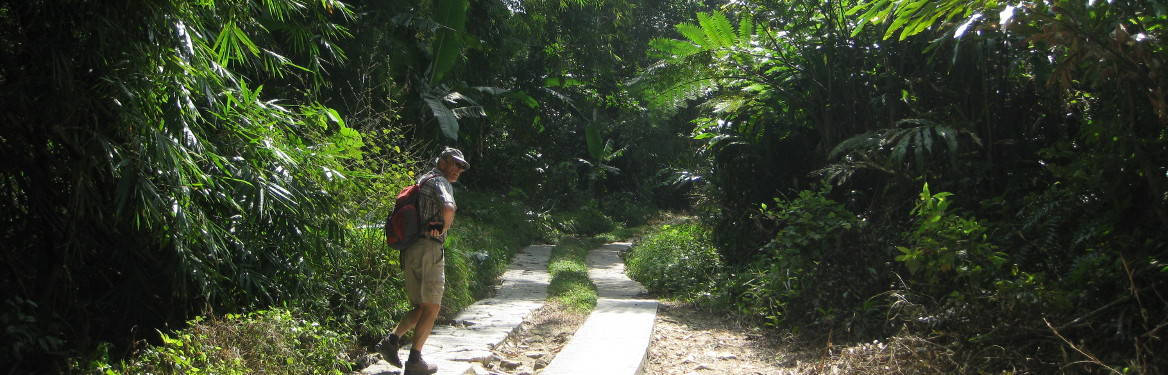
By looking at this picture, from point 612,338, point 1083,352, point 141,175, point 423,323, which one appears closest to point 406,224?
point 423,323

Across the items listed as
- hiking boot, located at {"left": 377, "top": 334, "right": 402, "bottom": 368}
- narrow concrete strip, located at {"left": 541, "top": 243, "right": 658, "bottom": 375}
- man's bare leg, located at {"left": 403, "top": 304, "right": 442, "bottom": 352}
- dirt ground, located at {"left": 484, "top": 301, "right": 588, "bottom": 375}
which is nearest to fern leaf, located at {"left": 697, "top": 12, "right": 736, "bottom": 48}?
narrow concrete strip, located at {"left": 541, "top": 243, "right": 658, "bottom": 375}

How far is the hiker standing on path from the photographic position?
518 cm

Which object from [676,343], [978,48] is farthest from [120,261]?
[978,48]

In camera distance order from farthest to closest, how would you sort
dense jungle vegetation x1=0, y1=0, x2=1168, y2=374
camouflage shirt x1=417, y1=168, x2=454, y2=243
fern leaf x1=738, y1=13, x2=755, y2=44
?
fern leaf x1=738, y1=13, x2=755, y2=44 < camouflage shirt x1=417, y1=168, x2=454, y2=243 < dense jungle vegetation x1=0, y1=0, x2=1168, y2=374

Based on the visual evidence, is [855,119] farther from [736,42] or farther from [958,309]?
[958,309]

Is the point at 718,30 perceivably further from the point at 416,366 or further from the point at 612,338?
the point at 416,366

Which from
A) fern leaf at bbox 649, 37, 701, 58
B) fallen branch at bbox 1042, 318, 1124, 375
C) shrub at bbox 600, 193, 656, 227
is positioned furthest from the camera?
shrub at bbox 600, 193, 656, 227

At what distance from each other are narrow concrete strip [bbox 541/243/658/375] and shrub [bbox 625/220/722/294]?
0.35 m

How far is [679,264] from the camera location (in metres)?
10.7

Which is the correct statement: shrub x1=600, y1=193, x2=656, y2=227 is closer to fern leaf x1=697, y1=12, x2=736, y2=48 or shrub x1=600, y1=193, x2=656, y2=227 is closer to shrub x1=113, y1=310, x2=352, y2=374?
fern leaf x1=697, y1=12, x2=736, y2=48

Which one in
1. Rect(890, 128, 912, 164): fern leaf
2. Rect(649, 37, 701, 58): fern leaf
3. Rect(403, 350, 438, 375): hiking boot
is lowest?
Rect(403, 350, 438, 375): hiking boot

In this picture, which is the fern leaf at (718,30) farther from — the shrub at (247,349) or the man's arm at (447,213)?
the shrub at (247,349)

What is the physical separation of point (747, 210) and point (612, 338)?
3.74 metres

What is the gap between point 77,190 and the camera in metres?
3.97
